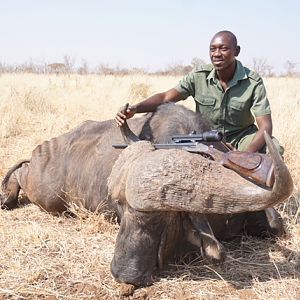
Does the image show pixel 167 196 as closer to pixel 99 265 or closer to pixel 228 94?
pixel 99 265

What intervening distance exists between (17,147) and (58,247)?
4.10 meters

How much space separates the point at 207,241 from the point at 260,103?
235cm

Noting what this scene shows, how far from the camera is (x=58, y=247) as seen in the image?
4.39m

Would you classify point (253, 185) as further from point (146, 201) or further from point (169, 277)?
point (169, 277)

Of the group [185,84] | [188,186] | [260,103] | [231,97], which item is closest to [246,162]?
[188,186]

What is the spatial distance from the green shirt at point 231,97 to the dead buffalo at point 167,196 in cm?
87

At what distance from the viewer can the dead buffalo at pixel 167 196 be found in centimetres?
277

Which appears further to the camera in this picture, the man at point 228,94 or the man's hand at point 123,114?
the man at point 228,94

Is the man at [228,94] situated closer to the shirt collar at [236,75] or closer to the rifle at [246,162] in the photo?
the shirt collar at [236,75]

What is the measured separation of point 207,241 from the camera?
125 inches

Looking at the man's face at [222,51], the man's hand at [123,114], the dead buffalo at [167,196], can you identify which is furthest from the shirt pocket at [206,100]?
the man's hand at [123,114]

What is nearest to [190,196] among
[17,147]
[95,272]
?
[95,272]

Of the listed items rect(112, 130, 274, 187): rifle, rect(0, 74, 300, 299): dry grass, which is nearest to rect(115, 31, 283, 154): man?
rect(0, 74, 300, 299): dry grass

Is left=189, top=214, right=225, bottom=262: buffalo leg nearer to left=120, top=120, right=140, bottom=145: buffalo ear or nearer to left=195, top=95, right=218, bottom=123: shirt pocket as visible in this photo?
left=120, top=120, right=140, bottom=145: buffalo ear
